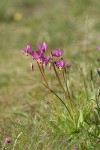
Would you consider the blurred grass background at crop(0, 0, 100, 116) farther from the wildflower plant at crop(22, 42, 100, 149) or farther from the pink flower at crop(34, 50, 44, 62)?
the pink flower at crop(34, 50, 44, 62)

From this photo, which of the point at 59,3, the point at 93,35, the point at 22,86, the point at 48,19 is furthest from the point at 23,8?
the point at 22,86

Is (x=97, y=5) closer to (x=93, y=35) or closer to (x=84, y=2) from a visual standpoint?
(x=84, y=2)

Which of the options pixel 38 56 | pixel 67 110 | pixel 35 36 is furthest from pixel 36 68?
pixel 38 56

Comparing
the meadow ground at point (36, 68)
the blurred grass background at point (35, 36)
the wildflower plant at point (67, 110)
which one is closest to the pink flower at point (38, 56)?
the wildflower plant at point (67, 110)

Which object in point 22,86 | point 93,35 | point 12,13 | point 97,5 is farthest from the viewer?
point 12,13

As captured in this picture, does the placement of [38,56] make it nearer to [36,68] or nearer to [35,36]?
[36,68]

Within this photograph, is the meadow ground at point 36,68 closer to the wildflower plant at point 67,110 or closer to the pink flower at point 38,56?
the wildflower plant at point 67,110

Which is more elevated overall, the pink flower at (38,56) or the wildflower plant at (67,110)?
the pink flower at (38,56)
